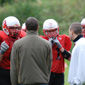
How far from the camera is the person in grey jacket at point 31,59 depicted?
4512mm

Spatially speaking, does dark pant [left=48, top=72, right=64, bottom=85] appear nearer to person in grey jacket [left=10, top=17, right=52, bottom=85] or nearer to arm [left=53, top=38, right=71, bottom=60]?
arm [left=53, top=38, right=71, bottom=60]

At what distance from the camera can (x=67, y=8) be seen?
26.1m

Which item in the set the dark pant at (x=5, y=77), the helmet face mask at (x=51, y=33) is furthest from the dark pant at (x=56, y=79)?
the dark pant at (x=5, y=77)

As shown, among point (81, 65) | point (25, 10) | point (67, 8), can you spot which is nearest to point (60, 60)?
point (81, 65)

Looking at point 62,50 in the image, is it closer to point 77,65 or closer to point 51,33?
point 51,33

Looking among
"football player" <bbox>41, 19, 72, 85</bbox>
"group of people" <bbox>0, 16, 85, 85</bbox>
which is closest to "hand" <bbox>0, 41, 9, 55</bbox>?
"group of people" <bbox>0, 16, 85, 85</bbox>

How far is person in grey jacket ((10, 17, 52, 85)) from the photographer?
4.51 metres

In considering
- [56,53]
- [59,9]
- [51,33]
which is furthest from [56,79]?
[59,9]

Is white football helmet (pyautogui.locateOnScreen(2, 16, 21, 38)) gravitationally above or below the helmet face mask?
above

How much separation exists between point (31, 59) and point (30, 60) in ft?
0.08

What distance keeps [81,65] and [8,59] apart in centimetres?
186

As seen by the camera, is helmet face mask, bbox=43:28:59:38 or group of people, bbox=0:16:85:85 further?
helmet face mask, bbox=43:28:59:38

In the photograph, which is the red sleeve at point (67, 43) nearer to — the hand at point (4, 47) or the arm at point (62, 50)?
the arm at point (62, 50)

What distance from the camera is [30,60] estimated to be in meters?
4.51
